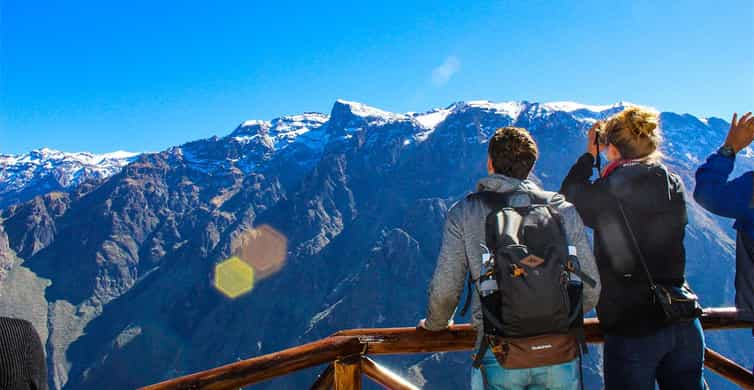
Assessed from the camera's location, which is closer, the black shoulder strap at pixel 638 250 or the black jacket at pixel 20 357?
the black jacket at pixel 20 357

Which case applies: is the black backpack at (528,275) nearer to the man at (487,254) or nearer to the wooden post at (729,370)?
the man at (487,254)

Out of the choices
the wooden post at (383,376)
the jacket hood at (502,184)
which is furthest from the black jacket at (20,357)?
the jacket hood at (502,184)

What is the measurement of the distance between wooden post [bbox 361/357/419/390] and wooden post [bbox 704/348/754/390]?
2777 mm

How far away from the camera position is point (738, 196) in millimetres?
→ 3285

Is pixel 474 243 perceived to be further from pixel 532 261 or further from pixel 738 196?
pixel 738 196

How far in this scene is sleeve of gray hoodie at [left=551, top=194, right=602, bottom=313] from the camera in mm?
3096

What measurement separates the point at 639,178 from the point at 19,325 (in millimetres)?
3697

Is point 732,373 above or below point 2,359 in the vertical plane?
below

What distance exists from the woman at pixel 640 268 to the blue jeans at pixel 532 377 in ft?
1.70

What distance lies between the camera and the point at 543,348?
2.93m

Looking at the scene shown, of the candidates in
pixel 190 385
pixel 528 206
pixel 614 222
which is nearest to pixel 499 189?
pixel 528 206

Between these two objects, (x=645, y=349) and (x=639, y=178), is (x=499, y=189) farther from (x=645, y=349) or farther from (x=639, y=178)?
(x=645, y=349)

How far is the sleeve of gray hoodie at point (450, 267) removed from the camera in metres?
3.16

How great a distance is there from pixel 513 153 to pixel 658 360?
5.82 ft
